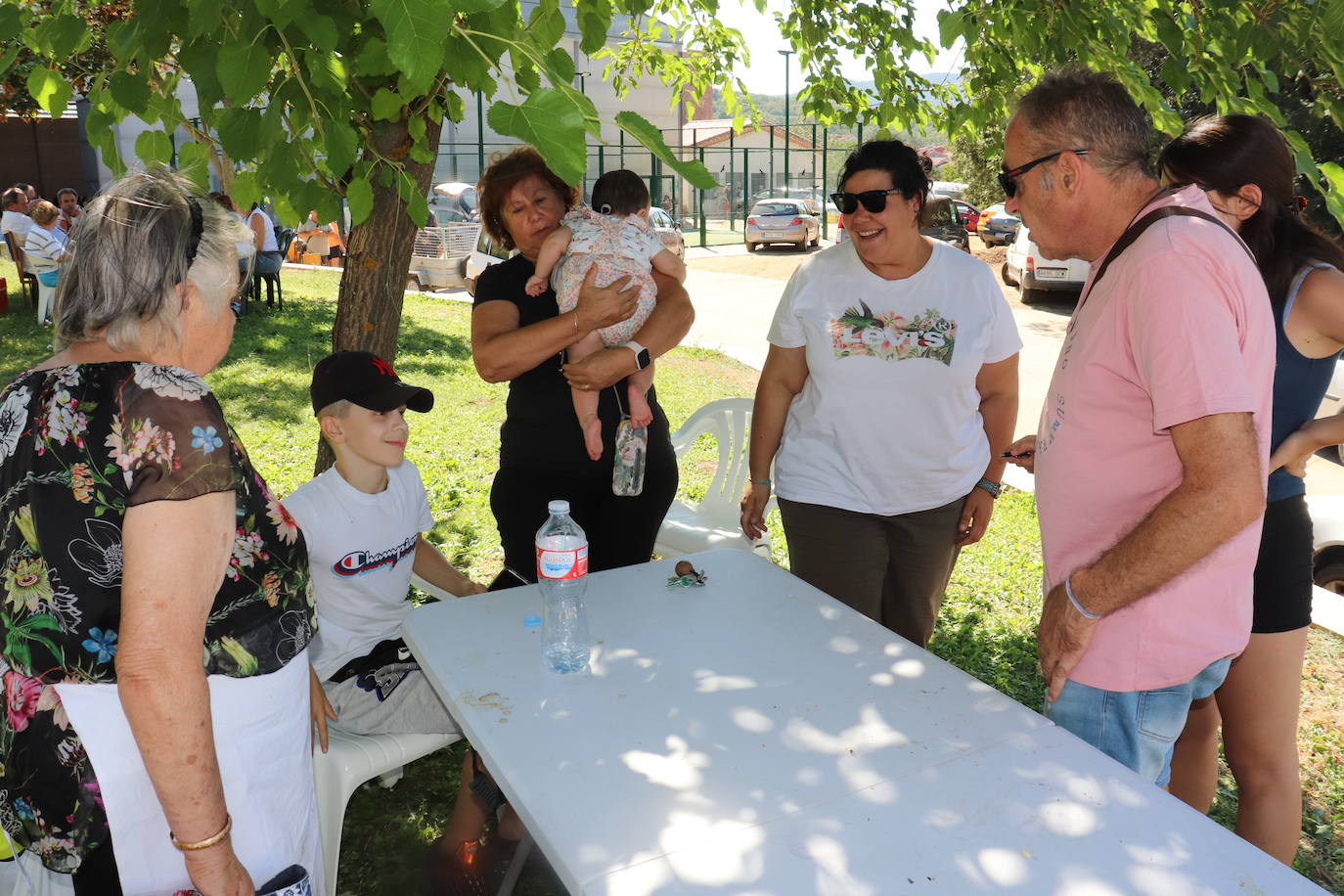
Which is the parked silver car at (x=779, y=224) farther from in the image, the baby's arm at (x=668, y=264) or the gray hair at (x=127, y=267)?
the gray hair at (x=127, y=267)

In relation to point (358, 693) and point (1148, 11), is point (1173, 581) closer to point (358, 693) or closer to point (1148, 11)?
point (358, 693)

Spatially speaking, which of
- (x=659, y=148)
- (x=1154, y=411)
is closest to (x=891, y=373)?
(x=1154, y=411)

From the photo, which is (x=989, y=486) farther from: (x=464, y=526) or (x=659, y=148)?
(x=464, y=526)

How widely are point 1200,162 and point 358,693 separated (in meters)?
2.43

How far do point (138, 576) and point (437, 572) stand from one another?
145 cm

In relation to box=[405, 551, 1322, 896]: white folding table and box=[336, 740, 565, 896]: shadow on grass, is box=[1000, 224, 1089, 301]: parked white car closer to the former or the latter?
box=[336, 740, 565, 896]: shadow on grass

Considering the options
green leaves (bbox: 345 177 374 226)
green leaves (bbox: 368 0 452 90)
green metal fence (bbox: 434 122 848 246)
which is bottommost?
green leaves (bbox: 345 177 374 226)

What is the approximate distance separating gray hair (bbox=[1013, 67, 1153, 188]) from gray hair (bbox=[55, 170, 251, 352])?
1514 millimetres

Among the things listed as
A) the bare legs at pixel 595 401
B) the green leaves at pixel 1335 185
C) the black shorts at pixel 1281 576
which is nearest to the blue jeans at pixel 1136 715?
the black shorts at pixel 1281 576

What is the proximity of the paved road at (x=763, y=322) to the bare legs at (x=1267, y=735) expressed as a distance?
3.32 metres

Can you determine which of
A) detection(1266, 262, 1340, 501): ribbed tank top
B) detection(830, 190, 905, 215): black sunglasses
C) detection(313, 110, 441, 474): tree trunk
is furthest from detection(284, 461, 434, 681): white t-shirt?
detection(1266, 262, 1340, 501): ribbed tank top

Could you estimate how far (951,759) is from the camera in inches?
67.0

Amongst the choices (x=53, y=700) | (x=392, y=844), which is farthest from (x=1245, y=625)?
(x=392, y=844)

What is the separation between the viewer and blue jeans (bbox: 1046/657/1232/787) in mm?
1893
